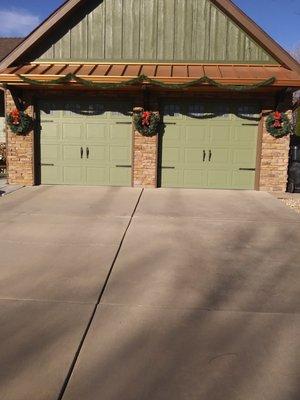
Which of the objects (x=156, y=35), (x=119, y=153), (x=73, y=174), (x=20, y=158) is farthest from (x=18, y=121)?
(x=156, y=35)

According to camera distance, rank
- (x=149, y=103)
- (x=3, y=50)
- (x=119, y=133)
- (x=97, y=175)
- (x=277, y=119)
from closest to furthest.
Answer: (x=277, y=119)
(x=149, y=103)
(x=119, y=133)
(x=97, y=175)
(x=3, y=50)

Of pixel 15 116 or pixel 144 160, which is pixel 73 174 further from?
pixel 15 116

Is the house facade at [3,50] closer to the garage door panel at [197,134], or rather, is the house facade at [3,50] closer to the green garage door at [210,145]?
the green garage door at [210,145]

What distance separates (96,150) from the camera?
11922mm

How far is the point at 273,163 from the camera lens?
1154cm

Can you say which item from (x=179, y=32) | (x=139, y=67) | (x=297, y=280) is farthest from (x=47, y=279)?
(x=179, y=32)

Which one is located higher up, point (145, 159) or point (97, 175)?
point (145, 159)

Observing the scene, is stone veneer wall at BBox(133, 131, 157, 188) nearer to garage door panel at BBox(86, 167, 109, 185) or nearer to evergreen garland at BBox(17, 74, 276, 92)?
garage door panel at BBox(86, 167, 109, 185)

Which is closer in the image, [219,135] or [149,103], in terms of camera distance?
[149,103]

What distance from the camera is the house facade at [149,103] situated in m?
11.3

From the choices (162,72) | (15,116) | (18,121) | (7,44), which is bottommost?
(18,121)

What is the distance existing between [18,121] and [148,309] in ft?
30.4

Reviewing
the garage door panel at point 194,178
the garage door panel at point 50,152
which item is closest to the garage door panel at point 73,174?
the garage door panel at point 50,152

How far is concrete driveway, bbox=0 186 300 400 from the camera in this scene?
8.87 ft
